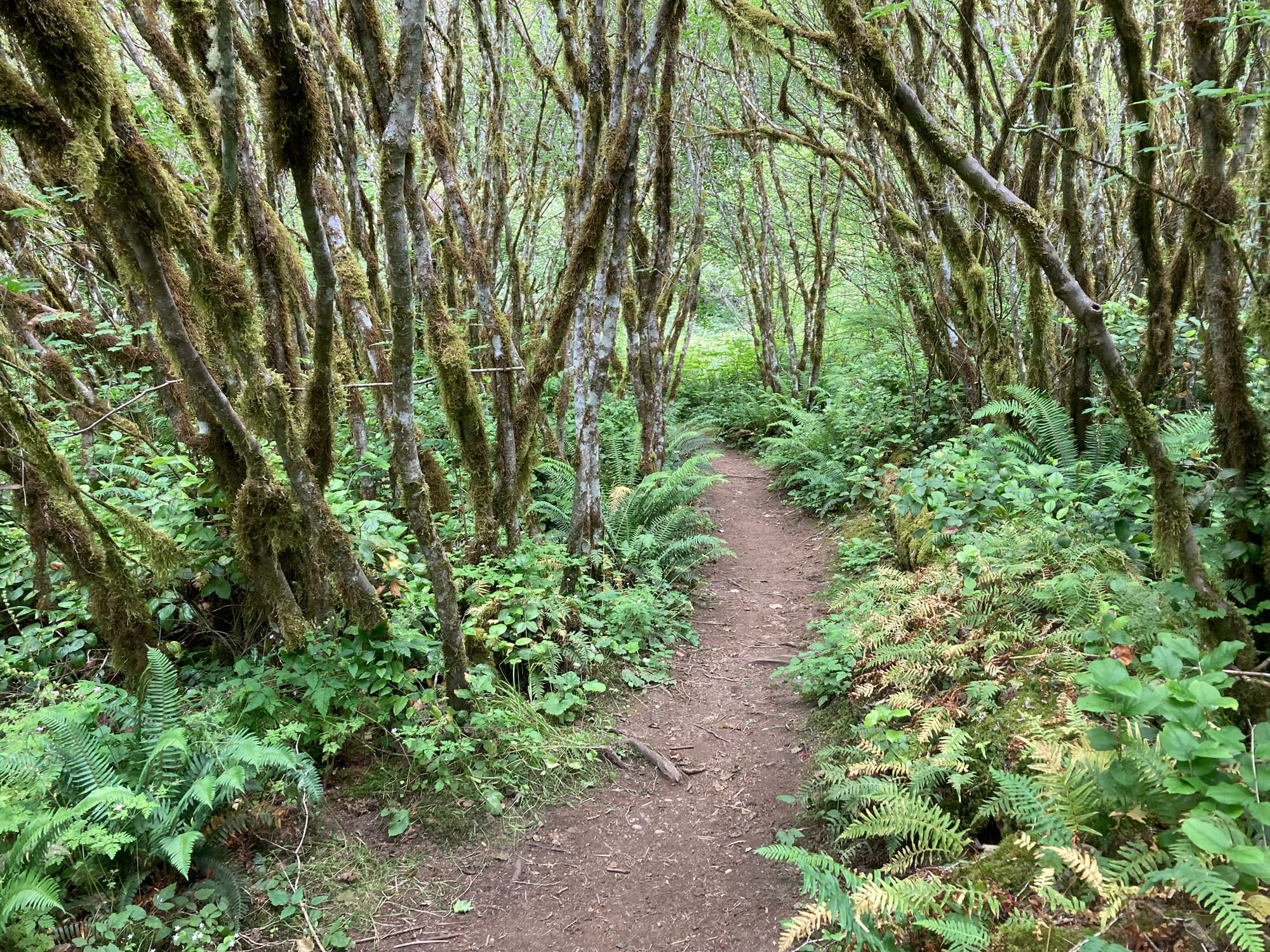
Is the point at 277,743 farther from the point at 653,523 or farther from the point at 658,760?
the point at 653,523

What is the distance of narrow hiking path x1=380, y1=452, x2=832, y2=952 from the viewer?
333 cm

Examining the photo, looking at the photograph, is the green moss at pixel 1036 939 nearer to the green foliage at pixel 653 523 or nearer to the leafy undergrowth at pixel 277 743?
the leafy undergrowth at pixel 277 743

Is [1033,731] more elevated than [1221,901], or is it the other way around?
[1221,901]

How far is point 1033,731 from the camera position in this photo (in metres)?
3.00

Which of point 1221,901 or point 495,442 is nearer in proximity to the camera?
point 1221,901

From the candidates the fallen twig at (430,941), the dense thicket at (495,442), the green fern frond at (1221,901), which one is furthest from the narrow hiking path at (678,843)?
the green fern frond at (1221,901)

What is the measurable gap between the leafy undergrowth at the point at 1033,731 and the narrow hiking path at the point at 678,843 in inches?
12.5

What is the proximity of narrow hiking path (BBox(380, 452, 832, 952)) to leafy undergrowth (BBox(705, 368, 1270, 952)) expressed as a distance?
318 mm

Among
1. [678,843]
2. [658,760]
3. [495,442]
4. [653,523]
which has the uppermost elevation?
[495,442]

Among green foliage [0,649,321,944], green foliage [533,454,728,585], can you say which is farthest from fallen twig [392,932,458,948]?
green foliage [533,454,728,585]

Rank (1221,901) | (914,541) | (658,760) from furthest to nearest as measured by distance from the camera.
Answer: (914,541)
(658,760)
(1221,901)

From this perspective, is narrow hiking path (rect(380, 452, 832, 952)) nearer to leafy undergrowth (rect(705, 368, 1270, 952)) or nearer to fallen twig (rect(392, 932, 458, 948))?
fallen twig (rect(392, 932, 458, 948))

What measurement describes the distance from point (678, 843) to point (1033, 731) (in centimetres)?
211

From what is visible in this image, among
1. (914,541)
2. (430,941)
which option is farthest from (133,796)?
(914,541)
